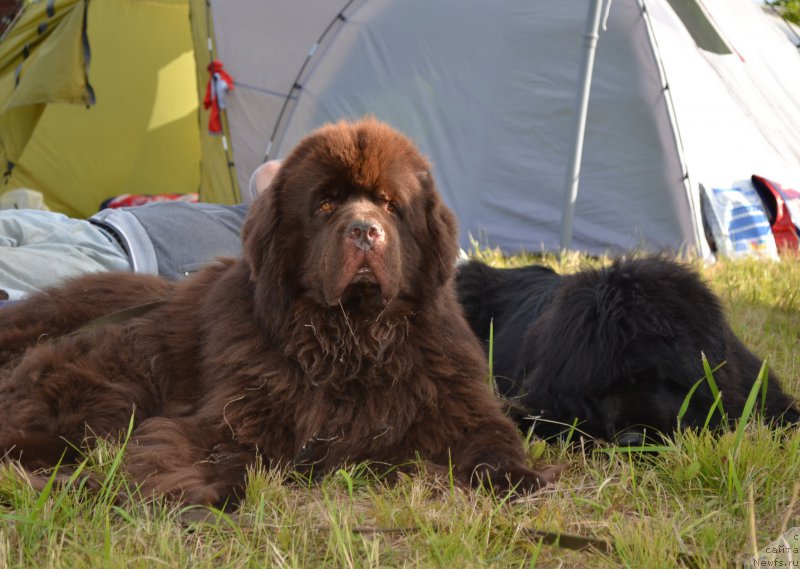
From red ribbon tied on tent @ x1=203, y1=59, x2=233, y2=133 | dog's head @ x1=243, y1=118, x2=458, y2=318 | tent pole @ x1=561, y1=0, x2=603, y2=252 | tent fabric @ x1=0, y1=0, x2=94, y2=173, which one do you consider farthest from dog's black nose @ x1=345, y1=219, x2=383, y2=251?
tent fabric @ x1=0, y1=0, x2=94, y2=173

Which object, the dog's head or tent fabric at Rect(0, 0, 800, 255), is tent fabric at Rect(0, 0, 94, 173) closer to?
tent fabric at Rect(0, 0, 800, 255)

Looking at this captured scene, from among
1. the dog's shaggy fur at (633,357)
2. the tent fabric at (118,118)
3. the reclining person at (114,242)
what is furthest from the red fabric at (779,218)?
the tent fabric at (118,118)

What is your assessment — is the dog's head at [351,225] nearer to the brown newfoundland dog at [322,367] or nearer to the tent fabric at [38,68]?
the brown newfoundland dog at [322,367]

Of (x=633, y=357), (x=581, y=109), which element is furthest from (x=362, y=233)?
(x=581, y=109)

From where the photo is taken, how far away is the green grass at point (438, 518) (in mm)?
1841

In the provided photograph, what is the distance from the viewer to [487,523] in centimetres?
198

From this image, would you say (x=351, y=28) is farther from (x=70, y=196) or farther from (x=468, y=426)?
(x=468, y=426)

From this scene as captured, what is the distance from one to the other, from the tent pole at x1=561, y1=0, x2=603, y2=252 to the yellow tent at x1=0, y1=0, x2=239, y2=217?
3.58 meters

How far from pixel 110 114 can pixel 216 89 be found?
1785 mm

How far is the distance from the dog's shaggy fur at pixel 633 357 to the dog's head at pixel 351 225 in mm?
584

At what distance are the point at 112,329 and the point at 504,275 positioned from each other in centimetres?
186

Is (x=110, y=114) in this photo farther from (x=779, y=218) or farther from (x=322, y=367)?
(x=322, y=367)

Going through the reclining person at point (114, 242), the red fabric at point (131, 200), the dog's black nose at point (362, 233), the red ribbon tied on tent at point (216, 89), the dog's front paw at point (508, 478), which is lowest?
the red fabric at point (131, 200)

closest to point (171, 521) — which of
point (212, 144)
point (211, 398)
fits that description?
point (211, 398)
